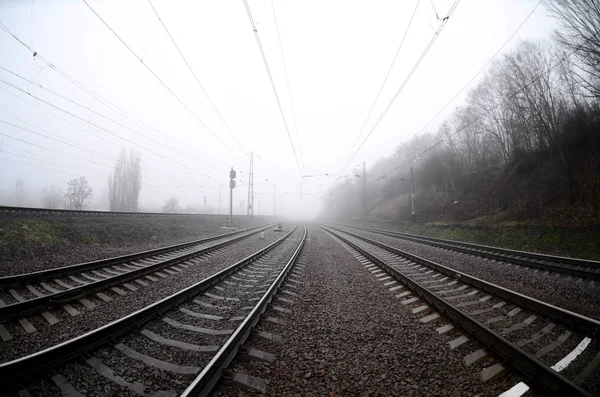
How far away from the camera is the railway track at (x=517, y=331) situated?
2760 millimetres

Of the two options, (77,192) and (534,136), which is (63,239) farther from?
(77,192)

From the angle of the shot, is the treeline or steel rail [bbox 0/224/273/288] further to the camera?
the treeline

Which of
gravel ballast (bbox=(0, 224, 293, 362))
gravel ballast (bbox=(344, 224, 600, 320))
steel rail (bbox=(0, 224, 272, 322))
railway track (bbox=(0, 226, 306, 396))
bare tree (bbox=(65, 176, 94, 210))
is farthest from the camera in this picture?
bare tree (bbox=(65, 176, 94, 210))

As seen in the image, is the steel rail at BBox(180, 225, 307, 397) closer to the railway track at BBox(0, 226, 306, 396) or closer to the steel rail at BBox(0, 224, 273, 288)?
the railway track at BBox(0, 226, 306, 396)

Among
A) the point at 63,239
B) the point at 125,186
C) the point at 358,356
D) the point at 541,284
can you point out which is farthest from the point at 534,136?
the point at 125,186

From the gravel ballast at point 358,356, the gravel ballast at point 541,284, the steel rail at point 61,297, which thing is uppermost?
the steel rail at point 61,297

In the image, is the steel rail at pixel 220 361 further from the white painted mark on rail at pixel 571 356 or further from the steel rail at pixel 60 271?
the steel rail at pixel 60 271

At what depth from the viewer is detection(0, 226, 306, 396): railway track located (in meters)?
2.66

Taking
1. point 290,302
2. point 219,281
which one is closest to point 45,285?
point 219,281

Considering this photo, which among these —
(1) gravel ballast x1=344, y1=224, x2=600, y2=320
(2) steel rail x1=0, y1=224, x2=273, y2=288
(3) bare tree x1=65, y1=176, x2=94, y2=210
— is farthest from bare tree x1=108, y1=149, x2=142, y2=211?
(1) gravel ballast x1=344, y1=224, x2=600, y2=320

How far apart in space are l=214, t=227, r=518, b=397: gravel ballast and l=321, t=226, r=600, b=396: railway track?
0.22 meters

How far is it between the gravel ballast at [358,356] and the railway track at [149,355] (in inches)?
17.7

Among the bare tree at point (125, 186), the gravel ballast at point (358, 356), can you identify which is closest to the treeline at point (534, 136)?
the gravel ballast at point (358, 356)

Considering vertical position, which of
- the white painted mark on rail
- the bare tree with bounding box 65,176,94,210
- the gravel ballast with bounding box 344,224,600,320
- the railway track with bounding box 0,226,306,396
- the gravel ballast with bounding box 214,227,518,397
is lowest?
the gravel ballast with bounding box 344,224,600,320
